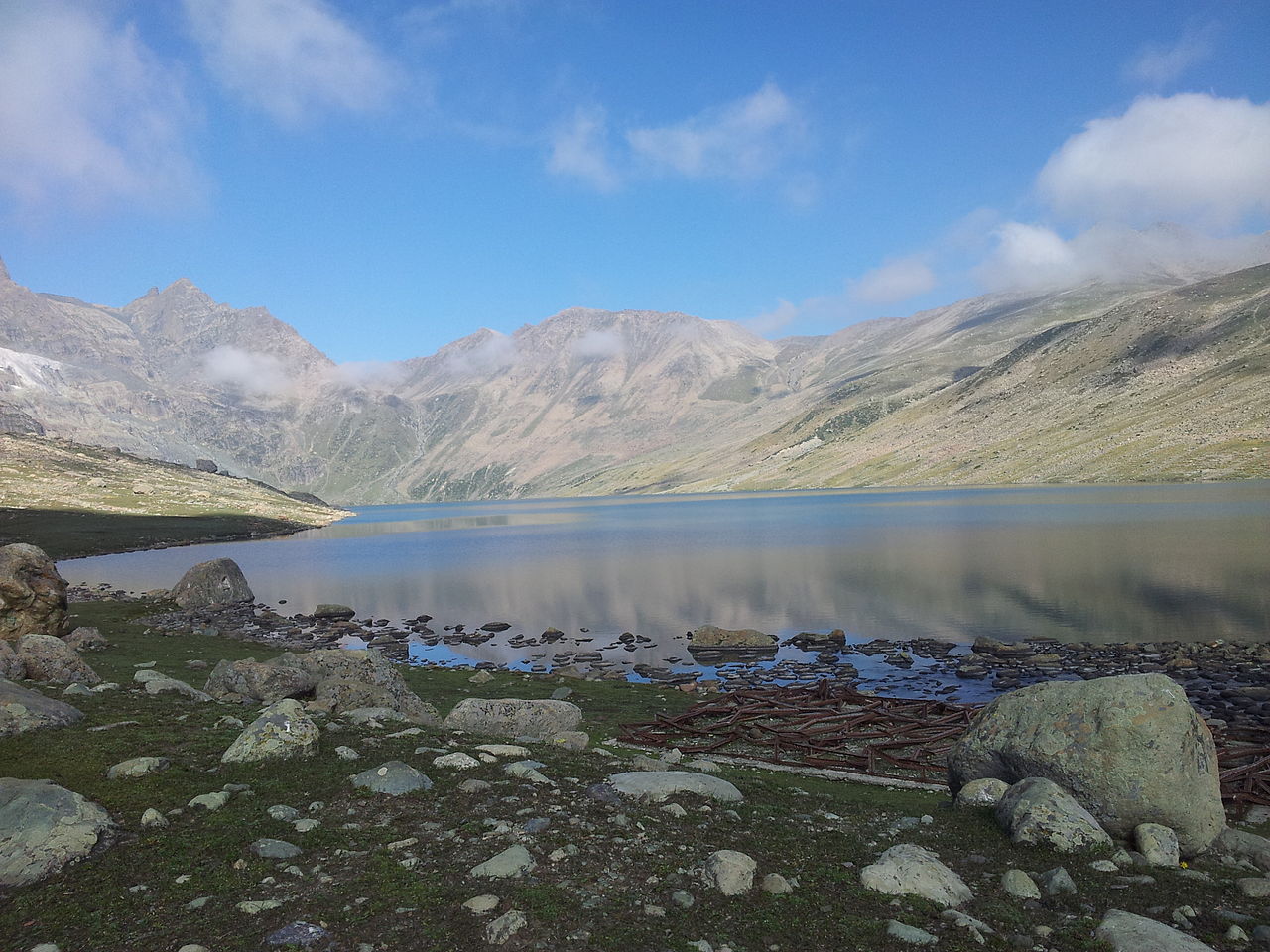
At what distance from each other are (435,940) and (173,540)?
16391cm

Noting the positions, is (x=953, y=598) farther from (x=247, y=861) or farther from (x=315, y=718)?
(x=247, y=861)

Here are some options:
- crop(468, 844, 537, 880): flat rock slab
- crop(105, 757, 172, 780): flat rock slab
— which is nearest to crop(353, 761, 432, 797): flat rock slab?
crop(468, 844, 537, 880): flat rock slab

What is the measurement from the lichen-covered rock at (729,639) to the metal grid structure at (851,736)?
17.5 metres

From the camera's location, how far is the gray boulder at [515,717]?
2178 cm

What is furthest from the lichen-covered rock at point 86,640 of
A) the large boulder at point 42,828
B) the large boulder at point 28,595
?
the large boulder at point 42,828

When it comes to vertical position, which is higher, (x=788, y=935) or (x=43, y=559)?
(x=43, y=559)

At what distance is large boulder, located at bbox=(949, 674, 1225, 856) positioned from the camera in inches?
485

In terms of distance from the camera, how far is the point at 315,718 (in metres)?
15.9

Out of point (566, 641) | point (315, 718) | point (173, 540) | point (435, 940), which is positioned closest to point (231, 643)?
point (566, 641)

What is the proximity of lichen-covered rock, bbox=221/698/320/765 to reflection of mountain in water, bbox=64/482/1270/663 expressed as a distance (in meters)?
33.7

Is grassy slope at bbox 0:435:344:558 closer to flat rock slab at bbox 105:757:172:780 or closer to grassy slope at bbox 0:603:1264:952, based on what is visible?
flat rock slab at bbox 105:757:172:780

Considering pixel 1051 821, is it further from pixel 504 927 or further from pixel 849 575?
pixel 849 575

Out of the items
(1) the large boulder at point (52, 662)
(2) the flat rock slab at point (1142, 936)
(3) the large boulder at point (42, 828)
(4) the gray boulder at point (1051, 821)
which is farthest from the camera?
(1) the large boulder at point (52, 662)

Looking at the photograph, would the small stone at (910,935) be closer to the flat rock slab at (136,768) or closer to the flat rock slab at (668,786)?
the flat rock slab at (668,786)
